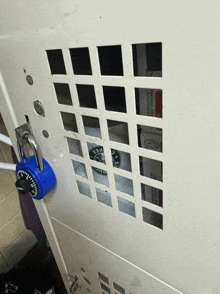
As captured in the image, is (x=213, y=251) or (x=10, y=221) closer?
(x=213, y=251)

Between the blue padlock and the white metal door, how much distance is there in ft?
0.08

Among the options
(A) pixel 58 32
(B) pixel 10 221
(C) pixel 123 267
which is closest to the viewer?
(A) pixel 58 32

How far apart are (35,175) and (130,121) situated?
1.21 ft

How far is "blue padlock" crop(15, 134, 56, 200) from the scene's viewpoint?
2.01 feet

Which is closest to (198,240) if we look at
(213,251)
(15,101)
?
(213,251)

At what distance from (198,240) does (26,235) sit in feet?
4.64

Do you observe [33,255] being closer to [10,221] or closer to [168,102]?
[10,221]

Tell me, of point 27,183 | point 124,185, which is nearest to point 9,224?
point 27,183

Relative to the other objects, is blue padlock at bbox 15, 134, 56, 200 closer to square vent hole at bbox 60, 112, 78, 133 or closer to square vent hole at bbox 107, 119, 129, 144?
square vent hole at bbox 60, 112, 78, 133

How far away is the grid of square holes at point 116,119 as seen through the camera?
0.37 m

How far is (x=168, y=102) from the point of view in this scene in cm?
32

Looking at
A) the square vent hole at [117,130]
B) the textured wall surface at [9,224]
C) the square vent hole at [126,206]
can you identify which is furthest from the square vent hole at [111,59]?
the textured wall surface at [9,224]

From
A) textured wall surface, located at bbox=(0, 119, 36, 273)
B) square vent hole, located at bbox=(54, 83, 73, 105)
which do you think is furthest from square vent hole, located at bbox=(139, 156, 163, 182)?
textured wall surface, located at bbox=(0, 119, 36, 273)

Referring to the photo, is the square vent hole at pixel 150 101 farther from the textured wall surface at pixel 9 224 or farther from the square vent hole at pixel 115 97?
the textured wall surface at pixel 9 224
